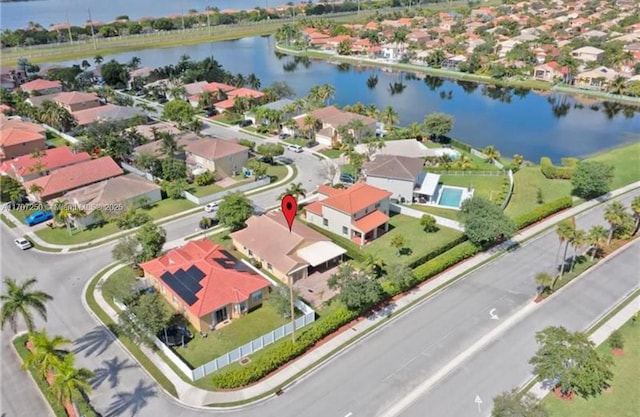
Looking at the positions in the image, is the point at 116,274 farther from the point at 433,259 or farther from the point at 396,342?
the point at 433,259

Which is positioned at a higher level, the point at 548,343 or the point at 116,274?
the point at 548,343

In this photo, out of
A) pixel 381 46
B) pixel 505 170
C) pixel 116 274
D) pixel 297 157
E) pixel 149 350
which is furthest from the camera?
pixel 381 46

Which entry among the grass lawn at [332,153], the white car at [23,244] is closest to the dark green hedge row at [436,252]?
the grass lawn at [332,153]

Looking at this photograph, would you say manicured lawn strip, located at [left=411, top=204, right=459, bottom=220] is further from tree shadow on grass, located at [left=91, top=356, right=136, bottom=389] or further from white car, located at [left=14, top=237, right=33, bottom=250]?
white car, located at [left=14, top=237, right=33, bottom=250]

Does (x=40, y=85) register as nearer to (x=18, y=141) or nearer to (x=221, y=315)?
(x=18, y=141)

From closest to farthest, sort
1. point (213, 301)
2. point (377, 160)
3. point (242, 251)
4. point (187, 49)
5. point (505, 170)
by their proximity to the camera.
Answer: point (213, 301), point (242, 251), point (377, 160), point (505, 170), point (187, 49)

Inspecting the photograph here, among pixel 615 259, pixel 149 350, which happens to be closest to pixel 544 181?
pixel 615 259

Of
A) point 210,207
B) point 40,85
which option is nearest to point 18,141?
point 210,207
